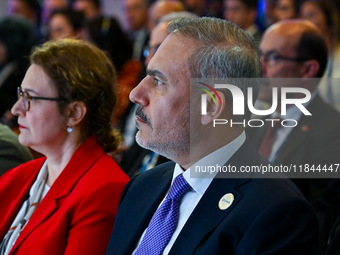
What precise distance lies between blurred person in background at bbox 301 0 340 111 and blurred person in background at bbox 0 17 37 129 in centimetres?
259

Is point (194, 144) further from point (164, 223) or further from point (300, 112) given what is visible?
point (300, 112)

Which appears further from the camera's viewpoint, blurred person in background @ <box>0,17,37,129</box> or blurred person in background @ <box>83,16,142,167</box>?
blurred person in background @ <box>83,16,142,167</box>

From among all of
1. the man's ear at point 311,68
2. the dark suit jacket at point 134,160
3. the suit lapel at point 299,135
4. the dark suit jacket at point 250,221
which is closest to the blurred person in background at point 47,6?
the dark suit jacket at point 134,160

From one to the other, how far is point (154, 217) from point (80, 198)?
0.38 m

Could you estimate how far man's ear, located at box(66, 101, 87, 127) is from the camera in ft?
6.12

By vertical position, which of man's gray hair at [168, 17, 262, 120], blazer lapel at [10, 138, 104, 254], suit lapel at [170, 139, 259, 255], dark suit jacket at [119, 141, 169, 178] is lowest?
dark suit jacket at [119, 141, 169, 178]

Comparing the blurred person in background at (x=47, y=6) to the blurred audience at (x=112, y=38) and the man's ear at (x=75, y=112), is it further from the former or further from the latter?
the man's ear at (x=75, y=112)

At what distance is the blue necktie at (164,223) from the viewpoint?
1.32 meters

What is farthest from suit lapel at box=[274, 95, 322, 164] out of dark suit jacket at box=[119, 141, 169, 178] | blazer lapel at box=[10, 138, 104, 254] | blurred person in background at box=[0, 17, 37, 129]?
blurred person in background at box=[0, 17, 37, 129]

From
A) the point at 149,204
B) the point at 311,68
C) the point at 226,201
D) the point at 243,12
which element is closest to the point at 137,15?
the point at 243,12

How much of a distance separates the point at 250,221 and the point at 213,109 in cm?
40

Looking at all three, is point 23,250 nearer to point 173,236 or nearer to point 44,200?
point 44,200

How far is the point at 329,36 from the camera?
11.7 ft

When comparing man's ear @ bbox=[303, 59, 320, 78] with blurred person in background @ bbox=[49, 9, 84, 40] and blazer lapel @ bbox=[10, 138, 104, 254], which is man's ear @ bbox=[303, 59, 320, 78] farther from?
blurred person in background @ bbox=[49, 9, 84, 40]
